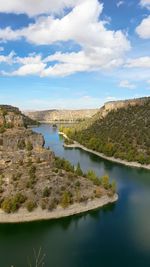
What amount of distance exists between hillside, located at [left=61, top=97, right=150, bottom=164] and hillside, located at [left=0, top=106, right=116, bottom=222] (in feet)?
137

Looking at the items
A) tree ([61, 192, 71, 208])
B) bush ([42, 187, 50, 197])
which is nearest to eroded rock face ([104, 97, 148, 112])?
bush ([42, 187, 50, 197])

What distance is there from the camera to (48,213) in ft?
199

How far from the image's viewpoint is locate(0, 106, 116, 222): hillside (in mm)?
A: 61688

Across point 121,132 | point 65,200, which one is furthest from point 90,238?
point 121,132

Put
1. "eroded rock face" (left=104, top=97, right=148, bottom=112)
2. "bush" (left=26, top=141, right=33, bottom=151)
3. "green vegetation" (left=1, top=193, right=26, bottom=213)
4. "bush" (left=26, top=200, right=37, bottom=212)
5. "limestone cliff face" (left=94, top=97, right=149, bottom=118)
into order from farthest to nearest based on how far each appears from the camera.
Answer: "limestone cliff face" (left=94, top=97, right=149, bottom=118)
"eroded rock face" (left=104, top=97, right=148, bottom=112)
"bush" (left=26, top=141, right=33, bottom=151)
"bush" (left=26, top=200, right=37, bottom=212)
"green vegetation" (left=1, top=193, right=26, bottom=213)

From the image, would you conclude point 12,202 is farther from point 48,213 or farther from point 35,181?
point 35,181

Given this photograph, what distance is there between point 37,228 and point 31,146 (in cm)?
2076

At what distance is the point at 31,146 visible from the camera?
73.8 metres

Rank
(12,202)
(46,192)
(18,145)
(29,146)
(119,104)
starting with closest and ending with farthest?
(12,202) → (46,192) → (18,145) → (29,146) → (119,104)

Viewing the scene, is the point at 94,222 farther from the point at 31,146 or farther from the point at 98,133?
the point at 98,133

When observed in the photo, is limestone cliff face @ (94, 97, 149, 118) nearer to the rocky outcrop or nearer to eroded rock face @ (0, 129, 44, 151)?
the rocky outcrop

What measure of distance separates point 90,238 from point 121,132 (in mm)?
90351

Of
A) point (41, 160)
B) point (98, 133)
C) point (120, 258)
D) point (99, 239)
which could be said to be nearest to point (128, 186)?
point (41, 160)

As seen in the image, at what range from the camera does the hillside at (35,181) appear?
61.7 metres
